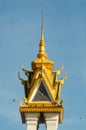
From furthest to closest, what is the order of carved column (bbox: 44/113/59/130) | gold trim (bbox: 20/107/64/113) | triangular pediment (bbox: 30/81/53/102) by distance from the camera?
triangular pediment (bbox: 30/81/53/102) → gold trim (bbox: 20/107/64/113) → carved column (bbox: 44/113/59/130)

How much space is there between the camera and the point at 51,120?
31.9 m

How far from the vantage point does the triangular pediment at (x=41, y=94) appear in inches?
1280

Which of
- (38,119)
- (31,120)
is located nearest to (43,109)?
(38,119)

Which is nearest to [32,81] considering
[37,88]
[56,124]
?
[37,88]

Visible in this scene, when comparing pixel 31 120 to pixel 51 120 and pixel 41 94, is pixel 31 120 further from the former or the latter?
pixel 41 94

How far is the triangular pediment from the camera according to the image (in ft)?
107

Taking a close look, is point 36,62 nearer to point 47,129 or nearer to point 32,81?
point 32,81

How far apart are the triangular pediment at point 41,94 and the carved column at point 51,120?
2.82 feet

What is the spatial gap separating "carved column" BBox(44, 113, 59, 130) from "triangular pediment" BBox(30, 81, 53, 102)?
2.82ft

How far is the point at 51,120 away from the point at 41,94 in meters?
1.55

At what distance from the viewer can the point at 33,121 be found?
105 feet

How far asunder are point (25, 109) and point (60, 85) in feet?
8.13

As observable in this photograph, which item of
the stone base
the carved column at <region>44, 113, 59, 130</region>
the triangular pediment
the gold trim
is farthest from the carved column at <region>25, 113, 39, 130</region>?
the triangular pediment

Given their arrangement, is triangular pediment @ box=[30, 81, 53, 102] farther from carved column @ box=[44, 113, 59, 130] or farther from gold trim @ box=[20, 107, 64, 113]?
carved column @ box=[44, 113, 59, 130]
